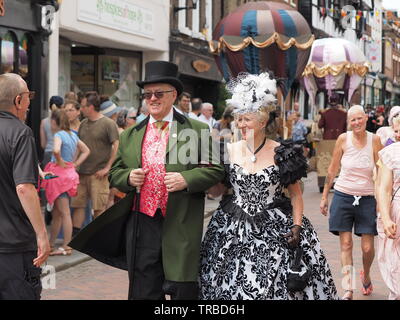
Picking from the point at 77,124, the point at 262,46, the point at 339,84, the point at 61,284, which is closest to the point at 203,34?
the point at 339,84

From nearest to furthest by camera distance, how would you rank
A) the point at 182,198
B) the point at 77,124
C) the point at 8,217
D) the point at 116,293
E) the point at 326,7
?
the point at 8,217 < the point at 182,198 < the point at 116,293 < the point at 77,124 < the point at 326,7

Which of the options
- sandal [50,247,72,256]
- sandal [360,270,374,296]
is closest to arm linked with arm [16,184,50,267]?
sandal [360,270,374,296]

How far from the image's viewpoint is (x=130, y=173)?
5086 mm

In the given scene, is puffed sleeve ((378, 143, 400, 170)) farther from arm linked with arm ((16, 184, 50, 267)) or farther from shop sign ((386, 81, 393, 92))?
shop sign ((386, 81, 393, 92))

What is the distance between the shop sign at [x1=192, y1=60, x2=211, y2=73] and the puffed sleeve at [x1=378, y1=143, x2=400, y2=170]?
62.3ft

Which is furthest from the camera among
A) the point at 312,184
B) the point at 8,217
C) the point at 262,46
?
the point at 312,184

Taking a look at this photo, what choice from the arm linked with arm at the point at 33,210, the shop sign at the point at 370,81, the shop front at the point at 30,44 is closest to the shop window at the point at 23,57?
the shop front at the point at 30,44

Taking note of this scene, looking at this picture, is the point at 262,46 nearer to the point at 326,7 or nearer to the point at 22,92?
the point at 22,92

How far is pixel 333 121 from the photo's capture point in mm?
17625

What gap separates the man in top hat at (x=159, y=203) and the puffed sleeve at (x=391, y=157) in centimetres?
125

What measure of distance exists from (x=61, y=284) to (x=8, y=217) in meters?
3.50

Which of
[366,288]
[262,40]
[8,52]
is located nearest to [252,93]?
[366,288]

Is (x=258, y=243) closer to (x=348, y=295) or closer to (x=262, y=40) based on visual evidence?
(x=348, y=295)

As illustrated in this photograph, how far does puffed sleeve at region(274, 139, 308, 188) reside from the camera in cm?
516
